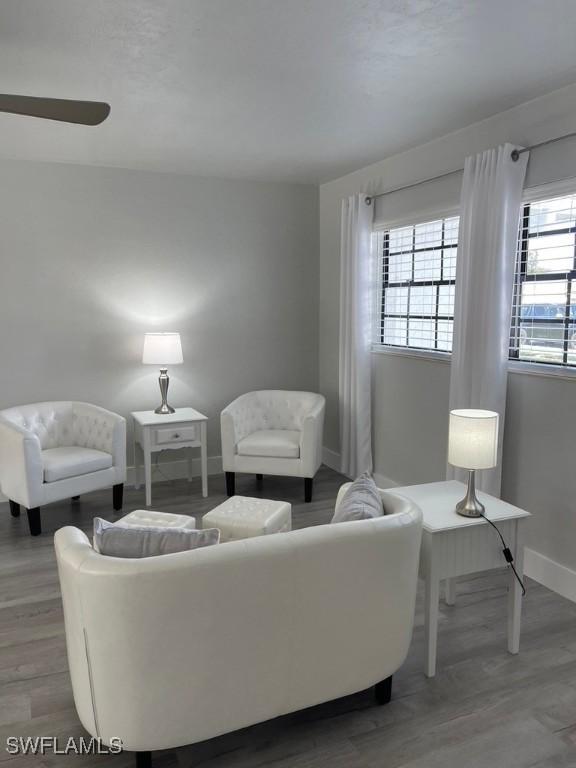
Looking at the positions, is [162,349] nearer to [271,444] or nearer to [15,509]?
[271,444]

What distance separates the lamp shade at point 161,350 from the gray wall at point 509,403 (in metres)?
1.52

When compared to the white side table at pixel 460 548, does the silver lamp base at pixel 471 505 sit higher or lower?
higher

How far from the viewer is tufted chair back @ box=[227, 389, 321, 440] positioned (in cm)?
487

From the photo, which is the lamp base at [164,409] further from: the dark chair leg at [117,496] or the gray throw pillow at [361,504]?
the gray throw pillow at [361,504]

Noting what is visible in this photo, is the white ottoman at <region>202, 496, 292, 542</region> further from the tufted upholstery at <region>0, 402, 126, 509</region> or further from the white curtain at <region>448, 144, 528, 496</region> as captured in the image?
the tufted upholstery at <region>0, 402, 126, 509</region>

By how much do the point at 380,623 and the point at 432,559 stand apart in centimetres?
39

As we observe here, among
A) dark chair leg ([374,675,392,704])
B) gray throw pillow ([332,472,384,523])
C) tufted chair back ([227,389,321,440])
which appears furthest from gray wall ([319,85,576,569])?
dark chair leg ([374,675,392,704])

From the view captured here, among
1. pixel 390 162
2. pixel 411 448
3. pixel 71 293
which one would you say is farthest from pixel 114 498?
pixel 390 162

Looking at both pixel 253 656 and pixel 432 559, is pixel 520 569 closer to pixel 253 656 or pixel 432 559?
pixel 432 559

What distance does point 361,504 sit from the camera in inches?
84.8

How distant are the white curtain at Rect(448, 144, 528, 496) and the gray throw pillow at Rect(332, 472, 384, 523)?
4.07ft

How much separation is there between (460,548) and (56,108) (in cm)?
224

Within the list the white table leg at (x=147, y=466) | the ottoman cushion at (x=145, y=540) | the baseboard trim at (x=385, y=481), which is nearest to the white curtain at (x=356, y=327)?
the baseboard trim at (x=385, y=481)

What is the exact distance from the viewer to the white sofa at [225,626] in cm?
168
